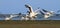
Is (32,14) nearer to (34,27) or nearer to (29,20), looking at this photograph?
(29,20)

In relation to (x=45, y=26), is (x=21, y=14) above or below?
above

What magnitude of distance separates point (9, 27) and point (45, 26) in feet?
6.62

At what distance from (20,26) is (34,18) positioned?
386 cm

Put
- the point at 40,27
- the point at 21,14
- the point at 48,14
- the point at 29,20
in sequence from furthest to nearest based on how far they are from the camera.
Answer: the point at 21,14
the point at 48,14
the point at 29,20
the point at 40,27

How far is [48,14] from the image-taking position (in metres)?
21.8

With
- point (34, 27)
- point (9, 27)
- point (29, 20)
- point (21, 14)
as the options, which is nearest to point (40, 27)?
point (34, 27)

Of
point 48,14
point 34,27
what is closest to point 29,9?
point 48,14

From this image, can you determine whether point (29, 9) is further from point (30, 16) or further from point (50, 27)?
point (50, 27)

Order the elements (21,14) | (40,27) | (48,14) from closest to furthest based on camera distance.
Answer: (40,27)
(48,14)
(21,14)

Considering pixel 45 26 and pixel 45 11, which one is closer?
pixel 45 26

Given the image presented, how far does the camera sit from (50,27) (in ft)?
55.1

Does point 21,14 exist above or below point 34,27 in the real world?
above

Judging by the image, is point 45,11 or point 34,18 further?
point 45,11

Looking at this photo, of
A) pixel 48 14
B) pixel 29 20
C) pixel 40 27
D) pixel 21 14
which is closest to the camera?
pixel 40 27
